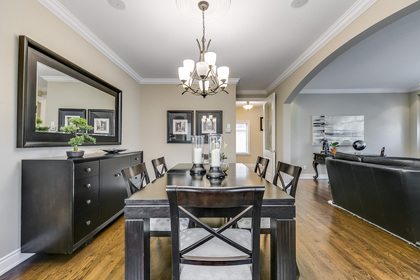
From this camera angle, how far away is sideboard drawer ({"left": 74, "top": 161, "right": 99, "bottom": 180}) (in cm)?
181

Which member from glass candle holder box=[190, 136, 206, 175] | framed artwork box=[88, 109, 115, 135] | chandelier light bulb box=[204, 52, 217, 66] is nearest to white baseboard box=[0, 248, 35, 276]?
framed artwork box=[88, 109, 115, 135]

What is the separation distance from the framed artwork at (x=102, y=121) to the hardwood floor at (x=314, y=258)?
1.42 m

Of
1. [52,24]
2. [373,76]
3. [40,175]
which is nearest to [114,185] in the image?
[40,175]

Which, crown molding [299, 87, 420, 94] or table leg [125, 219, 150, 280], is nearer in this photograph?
table leg [125, 219, 150, 280]

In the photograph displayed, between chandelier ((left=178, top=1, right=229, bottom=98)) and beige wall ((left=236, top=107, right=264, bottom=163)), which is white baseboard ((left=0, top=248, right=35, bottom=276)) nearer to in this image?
chandelier ((left=178, top=1, right=229, bottom=98))

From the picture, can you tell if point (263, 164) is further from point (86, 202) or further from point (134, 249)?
point (86, 202)

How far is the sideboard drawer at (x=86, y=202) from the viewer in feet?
5.97

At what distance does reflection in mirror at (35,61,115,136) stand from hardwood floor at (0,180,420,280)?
1.27 metres

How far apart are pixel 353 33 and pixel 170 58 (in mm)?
2592

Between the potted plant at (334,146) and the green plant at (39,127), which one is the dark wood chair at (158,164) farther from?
the potted plant at (334,146)

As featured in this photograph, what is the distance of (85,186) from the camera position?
1.94 metres

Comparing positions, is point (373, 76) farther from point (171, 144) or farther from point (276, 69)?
point (171, 144)

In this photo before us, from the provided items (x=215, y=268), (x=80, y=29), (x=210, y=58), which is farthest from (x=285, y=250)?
(x=80, y=29)

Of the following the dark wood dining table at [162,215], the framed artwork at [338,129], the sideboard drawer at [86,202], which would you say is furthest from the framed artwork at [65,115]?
the framed artwork at [338,129]
